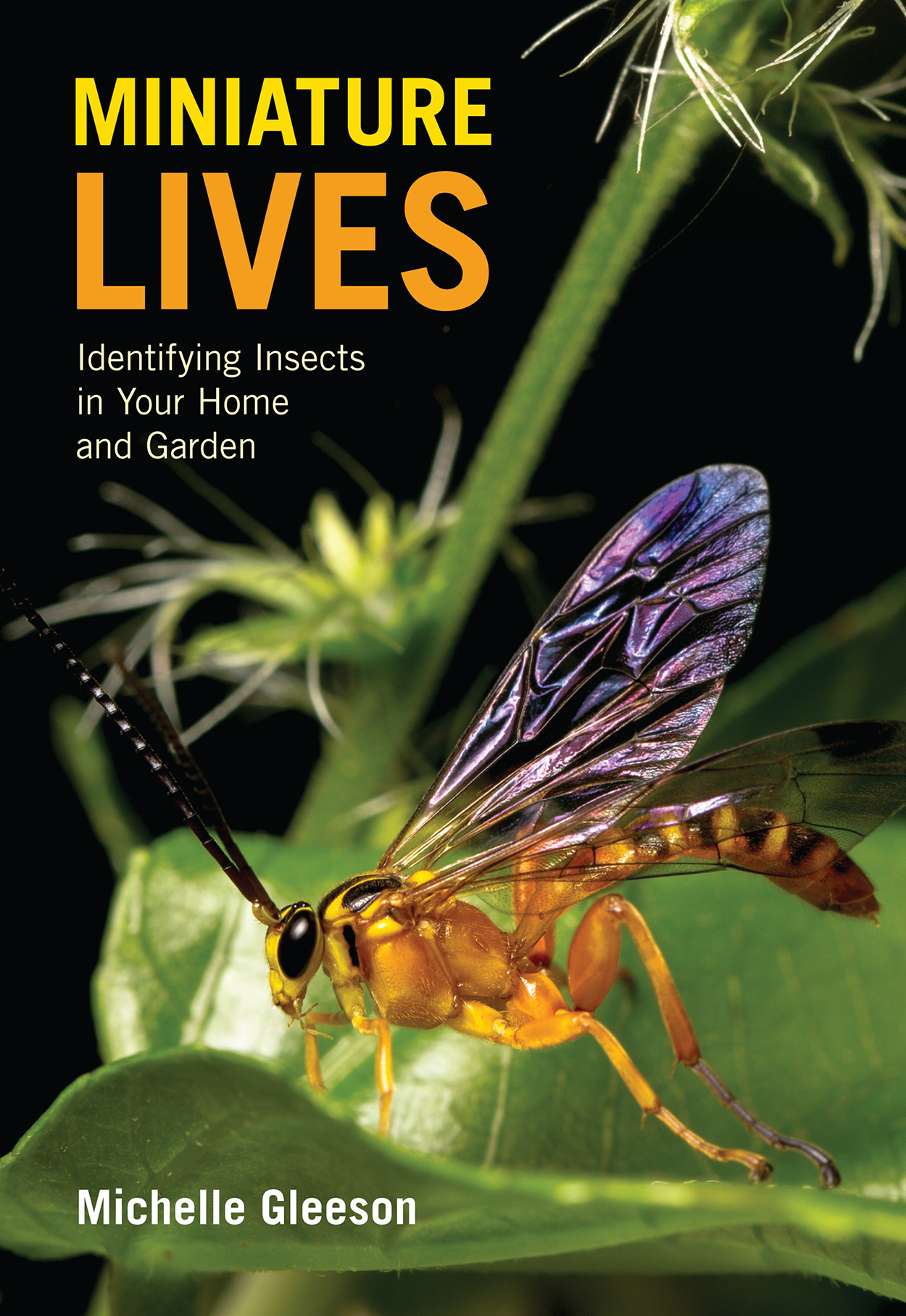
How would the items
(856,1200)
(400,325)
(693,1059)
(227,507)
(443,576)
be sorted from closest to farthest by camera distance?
(856,1200) → (693,1059) → (443,576) → (400,325) → (227,507)

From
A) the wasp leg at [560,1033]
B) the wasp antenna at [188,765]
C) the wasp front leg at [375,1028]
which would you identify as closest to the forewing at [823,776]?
the wasp leg at [560,1033]

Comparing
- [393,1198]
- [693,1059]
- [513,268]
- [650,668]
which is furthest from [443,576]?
[393,1198]

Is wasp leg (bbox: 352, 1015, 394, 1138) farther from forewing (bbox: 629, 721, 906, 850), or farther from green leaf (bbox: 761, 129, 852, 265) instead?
green leaf (bbox: 761, 129, 852, 265)

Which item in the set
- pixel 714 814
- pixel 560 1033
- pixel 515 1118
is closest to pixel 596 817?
pixel 714 814

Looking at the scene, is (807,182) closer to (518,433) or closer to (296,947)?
(518,433)

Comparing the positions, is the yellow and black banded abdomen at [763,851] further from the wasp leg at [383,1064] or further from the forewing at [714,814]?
the wasp leg at [383,1064]

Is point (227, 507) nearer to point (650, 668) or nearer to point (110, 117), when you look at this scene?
point (110, 117)

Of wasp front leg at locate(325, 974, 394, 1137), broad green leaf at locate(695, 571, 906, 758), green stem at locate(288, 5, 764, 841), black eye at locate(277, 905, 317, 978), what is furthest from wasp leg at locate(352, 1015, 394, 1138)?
broad green leaf at locate(695, 571, 906, 758)
